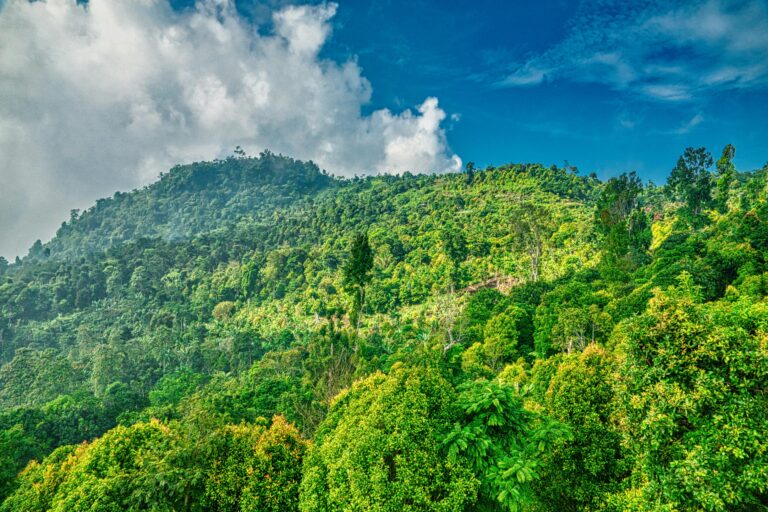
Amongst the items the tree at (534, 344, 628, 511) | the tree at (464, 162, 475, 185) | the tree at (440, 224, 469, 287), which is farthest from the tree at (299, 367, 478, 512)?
the tree at (464, 162, 475, 185)

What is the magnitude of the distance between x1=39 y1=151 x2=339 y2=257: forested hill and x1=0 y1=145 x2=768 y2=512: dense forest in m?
67.6

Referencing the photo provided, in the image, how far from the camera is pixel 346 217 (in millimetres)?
91062

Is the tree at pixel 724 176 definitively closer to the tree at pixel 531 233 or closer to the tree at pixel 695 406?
the tree at pixel 531 233

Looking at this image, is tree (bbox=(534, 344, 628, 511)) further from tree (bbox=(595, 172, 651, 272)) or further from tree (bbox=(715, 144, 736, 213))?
tree (bbox=(715, 144, 736, 213))

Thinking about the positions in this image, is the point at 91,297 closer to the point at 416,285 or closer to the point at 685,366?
the point at 416,285

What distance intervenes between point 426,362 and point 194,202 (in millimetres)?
185427

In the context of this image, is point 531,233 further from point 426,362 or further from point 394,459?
point 394,459

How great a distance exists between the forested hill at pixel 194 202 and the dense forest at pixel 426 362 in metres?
67.6

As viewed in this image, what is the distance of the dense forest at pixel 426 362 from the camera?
7754 millimetres

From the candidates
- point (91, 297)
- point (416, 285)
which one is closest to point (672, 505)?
point (416, 285)

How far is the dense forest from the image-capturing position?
25.4ft

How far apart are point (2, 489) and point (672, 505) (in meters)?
21.5

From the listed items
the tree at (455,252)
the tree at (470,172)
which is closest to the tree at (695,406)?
the tree at (455,252)

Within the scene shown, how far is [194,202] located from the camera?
6983 inches
